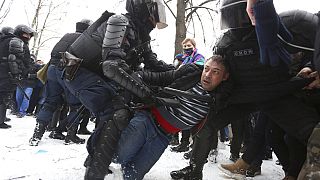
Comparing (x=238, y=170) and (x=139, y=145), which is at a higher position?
(x=139, y=145)

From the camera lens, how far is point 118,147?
2.52 meters

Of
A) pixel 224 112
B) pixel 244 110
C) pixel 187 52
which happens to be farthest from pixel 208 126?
pixel 187 52

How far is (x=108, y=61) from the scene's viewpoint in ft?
7.75

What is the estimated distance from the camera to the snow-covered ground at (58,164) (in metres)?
2.78

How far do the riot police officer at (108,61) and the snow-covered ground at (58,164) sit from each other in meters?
0.33

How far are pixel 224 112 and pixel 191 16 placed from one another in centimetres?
771

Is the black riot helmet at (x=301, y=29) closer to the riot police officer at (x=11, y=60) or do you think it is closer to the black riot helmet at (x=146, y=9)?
the black riot helmet at (x=146, y=9)

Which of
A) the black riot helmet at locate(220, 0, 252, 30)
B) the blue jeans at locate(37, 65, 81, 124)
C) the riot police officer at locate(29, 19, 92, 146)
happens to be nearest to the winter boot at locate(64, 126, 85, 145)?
the riot police officer at locate(29, 19, 92, 146)

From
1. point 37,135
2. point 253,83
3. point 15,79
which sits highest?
A: point 253,83

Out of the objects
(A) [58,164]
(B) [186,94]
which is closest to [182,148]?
(A) [58,164]

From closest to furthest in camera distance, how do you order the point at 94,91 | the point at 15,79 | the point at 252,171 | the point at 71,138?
the point at 94,91 < the point at 252,171 < the point at 71,138 < the point at 15,79

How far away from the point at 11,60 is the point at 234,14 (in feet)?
14.5

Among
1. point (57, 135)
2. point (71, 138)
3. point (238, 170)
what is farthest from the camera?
point (57, 135)

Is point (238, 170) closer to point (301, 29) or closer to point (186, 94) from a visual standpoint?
point (186, 94)
